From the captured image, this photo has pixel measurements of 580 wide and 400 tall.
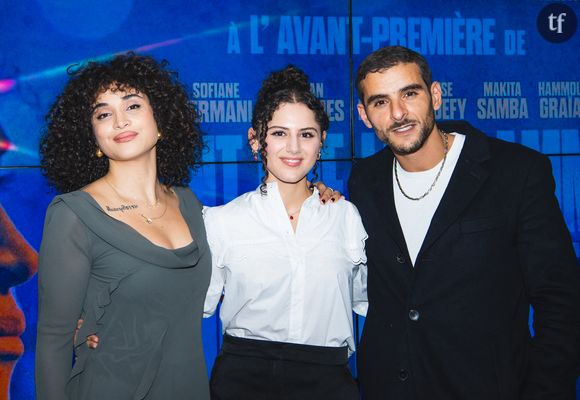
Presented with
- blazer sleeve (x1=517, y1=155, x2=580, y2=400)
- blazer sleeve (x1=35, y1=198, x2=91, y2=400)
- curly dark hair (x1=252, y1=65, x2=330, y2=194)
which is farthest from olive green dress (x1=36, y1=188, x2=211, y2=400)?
blazer sleeve (x1=517, y1=155, x2=580, y2=400)

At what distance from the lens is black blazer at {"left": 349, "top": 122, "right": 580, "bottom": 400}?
1.65 meters

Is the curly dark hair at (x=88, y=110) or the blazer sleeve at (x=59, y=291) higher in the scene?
the curly dark hair at (x=88, y=110)

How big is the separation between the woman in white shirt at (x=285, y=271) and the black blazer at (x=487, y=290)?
199 millimetres

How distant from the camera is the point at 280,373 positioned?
67.6 inches

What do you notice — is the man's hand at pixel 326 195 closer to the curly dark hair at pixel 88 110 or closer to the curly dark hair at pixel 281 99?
the curly dark hair at pixel 281 99

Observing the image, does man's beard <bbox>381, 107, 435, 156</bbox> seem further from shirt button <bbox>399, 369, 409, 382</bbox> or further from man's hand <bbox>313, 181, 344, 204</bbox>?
shirt button <bbox>399, 369, 409, 382</bbox>

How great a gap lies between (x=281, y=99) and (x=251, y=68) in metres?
1.19

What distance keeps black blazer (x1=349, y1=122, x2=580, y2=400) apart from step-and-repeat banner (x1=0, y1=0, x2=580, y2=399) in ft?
4.69

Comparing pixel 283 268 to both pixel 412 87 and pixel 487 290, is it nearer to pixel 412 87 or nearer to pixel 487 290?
pixel 487 290

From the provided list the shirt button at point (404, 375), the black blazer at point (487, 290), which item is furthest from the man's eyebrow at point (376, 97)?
the shirt button at point (404, 375)

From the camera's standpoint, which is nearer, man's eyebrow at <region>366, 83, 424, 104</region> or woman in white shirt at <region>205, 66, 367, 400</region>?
woman in white shirt at <region>205, 66, 367, 400</region>

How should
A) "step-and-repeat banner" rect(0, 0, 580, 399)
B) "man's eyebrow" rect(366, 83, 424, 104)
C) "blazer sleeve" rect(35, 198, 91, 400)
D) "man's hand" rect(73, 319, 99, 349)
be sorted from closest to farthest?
"blazer sleeve" rect(35, 198, 91, 400), "man's hand" rect(73, 319, 99, 349), "man's eyebrow" rect(366, 83, 424, 104), "step-and-repeat banner" rect(0, 0, 580, 399)

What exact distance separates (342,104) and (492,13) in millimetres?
1185

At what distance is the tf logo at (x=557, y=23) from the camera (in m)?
3.35
